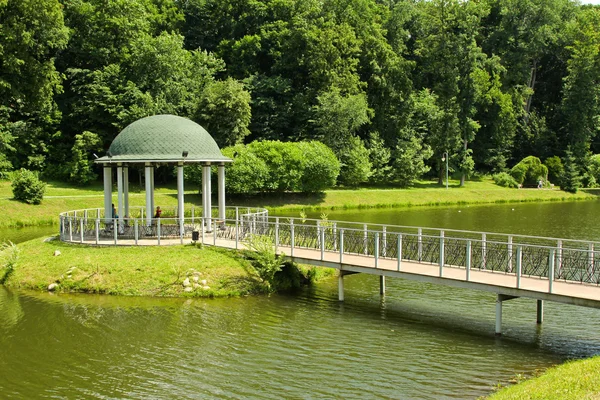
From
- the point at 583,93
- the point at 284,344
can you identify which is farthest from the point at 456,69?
the point at 284,344

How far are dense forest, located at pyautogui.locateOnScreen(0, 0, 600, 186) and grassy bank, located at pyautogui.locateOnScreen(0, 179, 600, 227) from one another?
3.27 meters

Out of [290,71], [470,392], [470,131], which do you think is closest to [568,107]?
[470,131]

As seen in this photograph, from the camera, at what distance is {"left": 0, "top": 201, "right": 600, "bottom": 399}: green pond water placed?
15.4 m

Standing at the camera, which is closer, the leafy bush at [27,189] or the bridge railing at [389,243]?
the bridge railing at [389,243]

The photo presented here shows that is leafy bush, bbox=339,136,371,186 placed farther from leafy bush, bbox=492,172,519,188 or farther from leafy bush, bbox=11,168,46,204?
leafy bush, bbox=11,168,46,204

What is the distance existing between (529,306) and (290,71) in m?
63.3

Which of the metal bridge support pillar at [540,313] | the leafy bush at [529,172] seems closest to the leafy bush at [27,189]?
the metal bridge support pillar at [540,313]

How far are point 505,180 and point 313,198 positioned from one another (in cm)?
3066

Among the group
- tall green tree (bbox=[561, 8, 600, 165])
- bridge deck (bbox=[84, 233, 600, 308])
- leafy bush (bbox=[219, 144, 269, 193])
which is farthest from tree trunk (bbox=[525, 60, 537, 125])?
bridge deck (bbox=[84, 233, 600, 308])

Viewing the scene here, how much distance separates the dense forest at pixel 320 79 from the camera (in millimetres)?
64188

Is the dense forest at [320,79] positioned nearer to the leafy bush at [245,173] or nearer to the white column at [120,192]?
the leafy bush at [245,173]

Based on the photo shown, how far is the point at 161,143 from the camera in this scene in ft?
92.9

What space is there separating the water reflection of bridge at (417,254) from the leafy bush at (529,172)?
58.8 metres

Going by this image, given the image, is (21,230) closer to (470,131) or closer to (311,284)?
(311,284)
